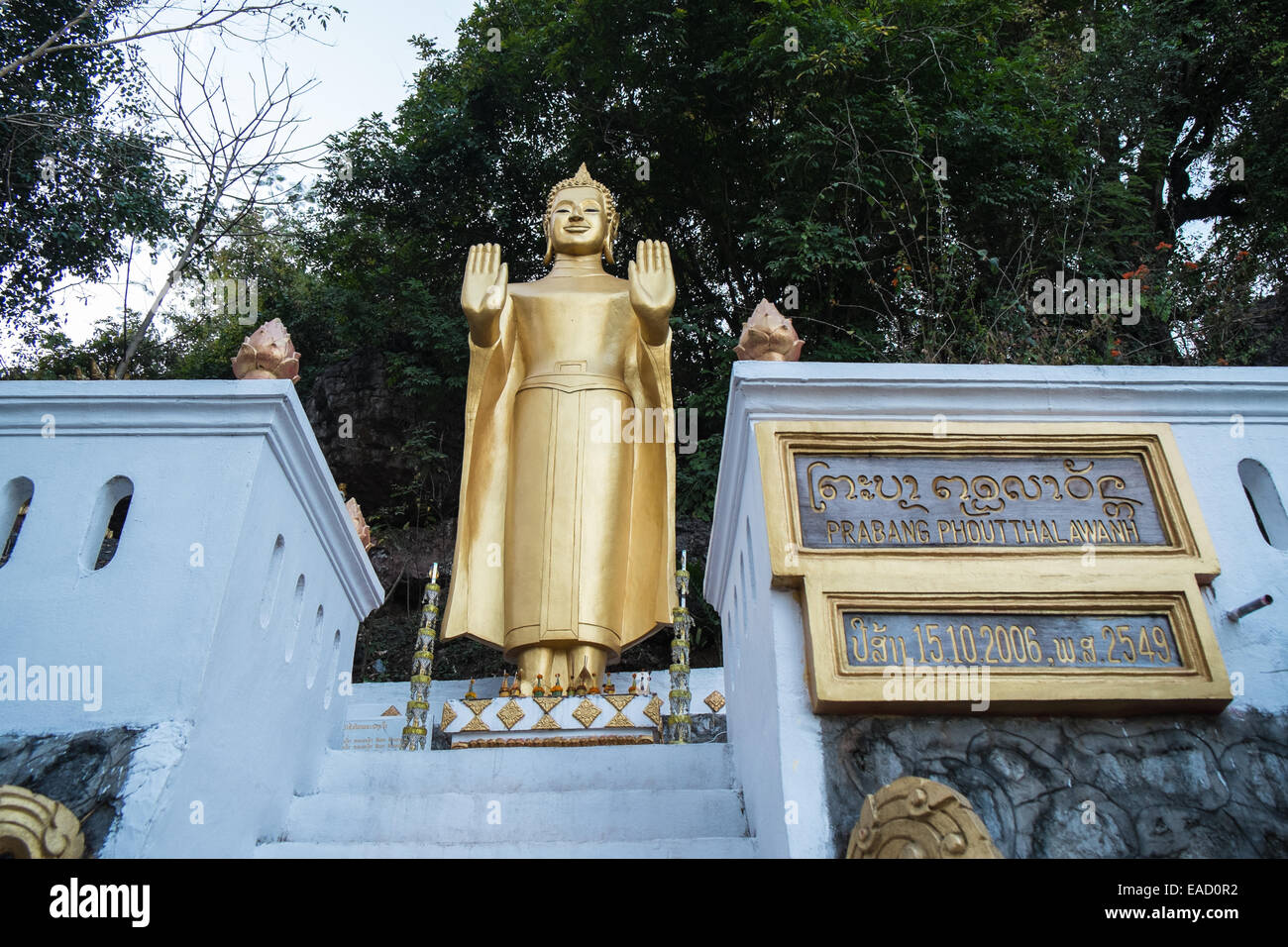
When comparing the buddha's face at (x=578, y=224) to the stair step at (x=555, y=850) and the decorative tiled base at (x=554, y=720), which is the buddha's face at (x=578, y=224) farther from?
the stair step at (x=555, y=850)

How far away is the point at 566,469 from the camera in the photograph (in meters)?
5.96

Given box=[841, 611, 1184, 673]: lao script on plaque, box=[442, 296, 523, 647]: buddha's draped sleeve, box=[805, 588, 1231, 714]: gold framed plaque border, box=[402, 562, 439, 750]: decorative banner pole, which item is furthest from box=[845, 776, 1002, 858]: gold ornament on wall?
box=[442, 296, 523, 647]: buddha's draped sleeve

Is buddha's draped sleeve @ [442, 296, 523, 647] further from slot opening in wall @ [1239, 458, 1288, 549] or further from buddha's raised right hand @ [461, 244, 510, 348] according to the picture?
slot opening in wall @ [1239, 458, 1288, 549]

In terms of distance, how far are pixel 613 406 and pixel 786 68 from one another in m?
5.79

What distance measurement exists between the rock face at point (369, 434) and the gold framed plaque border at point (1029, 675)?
30.6ft

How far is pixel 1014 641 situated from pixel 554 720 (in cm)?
263

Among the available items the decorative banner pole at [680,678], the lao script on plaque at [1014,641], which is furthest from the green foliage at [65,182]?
the lao script on plaque at [1014,641]

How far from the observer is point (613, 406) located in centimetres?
611

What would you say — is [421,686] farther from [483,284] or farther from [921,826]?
[921,826]

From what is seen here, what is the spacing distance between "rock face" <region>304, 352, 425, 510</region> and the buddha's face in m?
5.19

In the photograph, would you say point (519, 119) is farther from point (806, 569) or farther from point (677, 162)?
point (806, 569)

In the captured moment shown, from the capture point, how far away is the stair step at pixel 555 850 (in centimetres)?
279

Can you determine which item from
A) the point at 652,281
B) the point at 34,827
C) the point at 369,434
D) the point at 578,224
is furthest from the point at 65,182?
the point at 34,827

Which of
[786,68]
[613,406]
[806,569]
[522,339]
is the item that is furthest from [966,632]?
[786,68]
